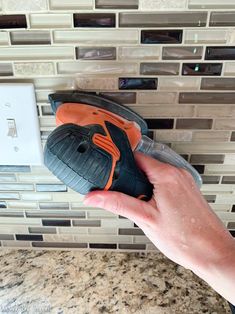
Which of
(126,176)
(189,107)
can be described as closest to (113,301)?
(126,176)

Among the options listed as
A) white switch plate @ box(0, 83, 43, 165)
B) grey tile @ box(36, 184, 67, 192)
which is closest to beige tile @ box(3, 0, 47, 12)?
white switch plate @ box(0, 83, 43, 165)

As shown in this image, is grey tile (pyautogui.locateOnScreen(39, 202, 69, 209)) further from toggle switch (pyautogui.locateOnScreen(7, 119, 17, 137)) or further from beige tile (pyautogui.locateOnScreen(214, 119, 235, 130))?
beige tile (pyautogui.locateOnScreen(214, 119, 235, 130))

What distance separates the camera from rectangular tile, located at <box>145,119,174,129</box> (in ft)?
1.92

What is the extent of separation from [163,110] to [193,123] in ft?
0.19

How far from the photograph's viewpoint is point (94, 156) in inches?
17.6

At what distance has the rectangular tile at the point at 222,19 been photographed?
497 mm

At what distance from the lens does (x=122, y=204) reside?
49cm

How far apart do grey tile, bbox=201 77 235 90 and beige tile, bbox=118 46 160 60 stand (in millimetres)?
90

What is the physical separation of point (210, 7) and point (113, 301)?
20.4 inches

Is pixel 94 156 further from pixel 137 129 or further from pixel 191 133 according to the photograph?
pixel 191 133

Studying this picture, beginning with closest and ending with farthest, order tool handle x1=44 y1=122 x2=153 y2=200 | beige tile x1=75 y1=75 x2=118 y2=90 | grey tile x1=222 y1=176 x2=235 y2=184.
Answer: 1. tool handle x1=44 y1=122 x2=153 y2=200
2. beige tile x1=75 y1=75 x2=118 y2=90
3. grey tile x1=222 y1=176 x2=235 y2=184

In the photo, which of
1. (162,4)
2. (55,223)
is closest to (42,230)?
(55,223)

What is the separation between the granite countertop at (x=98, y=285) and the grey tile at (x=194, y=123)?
0.30 meters

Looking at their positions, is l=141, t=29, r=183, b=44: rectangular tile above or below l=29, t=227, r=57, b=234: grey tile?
above
